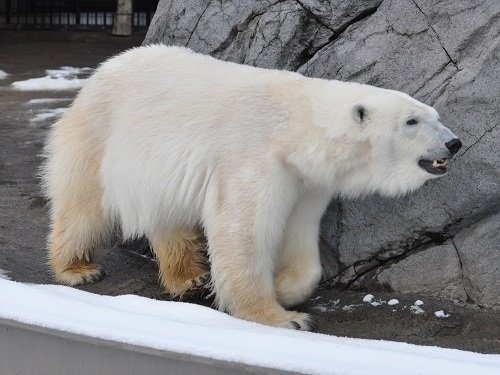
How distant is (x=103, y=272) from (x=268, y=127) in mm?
1230

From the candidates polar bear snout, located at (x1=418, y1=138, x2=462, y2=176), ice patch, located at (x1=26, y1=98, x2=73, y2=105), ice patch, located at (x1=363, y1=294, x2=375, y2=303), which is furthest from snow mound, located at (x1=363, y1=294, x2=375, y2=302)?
ice patch, located at (x1=26, y1=98, x2=73, y2=105)

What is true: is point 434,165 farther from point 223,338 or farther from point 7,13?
point 7,13

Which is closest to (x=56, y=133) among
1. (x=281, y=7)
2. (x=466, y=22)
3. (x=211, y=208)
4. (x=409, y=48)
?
(x=211, y=208)

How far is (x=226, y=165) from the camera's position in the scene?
11.3 feet

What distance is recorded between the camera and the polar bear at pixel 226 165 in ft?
11.1

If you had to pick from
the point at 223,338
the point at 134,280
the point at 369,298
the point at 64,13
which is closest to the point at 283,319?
the point at 369,298

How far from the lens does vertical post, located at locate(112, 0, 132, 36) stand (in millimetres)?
11578

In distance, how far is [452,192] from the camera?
3.66 meters

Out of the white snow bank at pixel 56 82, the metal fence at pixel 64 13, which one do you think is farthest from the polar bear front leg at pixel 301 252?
the metal fence at pixel 64 13

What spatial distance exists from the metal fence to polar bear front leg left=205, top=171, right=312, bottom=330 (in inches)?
369

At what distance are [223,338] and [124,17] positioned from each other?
367 inches

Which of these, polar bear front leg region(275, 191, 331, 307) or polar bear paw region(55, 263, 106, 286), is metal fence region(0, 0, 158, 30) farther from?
polar bear front leg region(275, 191, 331, 307)

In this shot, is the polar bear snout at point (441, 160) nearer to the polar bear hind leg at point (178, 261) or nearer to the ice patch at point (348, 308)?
the ice patch at point (348, 308)

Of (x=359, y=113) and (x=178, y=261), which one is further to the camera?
(x=178, y=261)
